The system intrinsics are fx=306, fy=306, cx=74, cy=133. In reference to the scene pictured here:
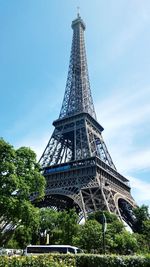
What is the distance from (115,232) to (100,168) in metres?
14.9

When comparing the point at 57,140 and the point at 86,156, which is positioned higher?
the point at 57,140

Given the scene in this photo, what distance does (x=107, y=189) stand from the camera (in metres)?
52.7

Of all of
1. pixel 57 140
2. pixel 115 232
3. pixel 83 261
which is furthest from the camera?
pixel 57 140

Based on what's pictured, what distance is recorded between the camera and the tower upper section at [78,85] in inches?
2817

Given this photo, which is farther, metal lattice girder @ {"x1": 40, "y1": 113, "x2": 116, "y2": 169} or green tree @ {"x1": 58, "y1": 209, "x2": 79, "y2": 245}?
metal lattice girder @ {"x1": 40, "y1": 113, "x2": 116, "y2": 169}

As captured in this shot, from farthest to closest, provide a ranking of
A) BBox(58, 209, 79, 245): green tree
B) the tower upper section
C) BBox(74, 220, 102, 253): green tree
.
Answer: the tower upper section < BBox(58, 209, 79, 245): green tree < BBox(74, 220, 102, 253): green tree

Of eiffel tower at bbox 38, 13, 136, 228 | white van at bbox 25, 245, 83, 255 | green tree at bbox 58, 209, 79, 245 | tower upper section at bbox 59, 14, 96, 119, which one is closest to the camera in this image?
white van at bbox 25, 245, 83, 255

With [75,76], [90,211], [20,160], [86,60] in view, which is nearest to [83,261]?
[20,160]

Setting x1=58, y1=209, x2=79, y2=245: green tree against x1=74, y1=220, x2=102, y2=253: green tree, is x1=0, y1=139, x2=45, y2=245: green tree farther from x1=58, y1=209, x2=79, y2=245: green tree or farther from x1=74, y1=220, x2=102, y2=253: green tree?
x1=58, y1=209, x2=79, y2=245: green tree

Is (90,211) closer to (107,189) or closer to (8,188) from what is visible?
(107,189)

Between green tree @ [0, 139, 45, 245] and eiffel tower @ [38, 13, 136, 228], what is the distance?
804 inches

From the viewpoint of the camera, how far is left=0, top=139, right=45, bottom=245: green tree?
25938 millimetres

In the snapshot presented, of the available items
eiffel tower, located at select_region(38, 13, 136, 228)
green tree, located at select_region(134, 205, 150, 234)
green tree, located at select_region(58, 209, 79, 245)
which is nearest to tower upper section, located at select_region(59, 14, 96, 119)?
eiffel tower, located at select_region(38, 13, 136, 228)

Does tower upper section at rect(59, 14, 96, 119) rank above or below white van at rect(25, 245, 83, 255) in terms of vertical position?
above
